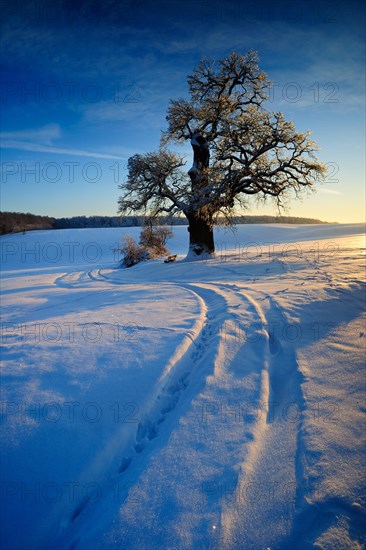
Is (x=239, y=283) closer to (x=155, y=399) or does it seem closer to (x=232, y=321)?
(x=232, y=321)

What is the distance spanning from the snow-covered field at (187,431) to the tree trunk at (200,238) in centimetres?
943

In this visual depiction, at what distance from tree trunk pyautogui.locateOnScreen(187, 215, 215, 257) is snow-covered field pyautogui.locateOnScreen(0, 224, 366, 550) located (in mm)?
9430

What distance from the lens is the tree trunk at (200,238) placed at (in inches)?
575

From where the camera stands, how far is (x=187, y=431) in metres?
2.79

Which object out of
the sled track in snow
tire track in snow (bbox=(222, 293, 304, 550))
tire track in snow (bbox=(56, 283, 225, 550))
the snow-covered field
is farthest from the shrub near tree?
tire track in snow (bbox=(222, 293, 304, 550))

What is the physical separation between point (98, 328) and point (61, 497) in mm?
3002

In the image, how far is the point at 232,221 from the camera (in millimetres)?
14125

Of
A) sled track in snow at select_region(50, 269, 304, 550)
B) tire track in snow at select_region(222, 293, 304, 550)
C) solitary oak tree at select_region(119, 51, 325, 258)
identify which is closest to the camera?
tire track in snow at select_region(222, 293, 304, 550)

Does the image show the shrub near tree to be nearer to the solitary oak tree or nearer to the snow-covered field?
the solitary oak tree

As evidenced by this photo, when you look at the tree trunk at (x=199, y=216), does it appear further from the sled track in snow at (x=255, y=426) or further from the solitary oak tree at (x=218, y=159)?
the sled track in snow at (x=255, y=426)

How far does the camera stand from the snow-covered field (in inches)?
78.7

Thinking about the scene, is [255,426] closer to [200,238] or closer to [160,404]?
[160,404]

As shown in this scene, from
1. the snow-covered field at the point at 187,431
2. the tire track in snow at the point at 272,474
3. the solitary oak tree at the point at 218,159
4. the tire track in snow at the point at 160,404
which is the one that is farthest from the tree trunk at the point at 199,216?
the tire track in snow at the point at 272,474

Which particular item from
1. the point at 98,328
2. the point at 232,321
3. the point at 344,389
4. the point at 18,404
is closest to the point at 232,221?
the point at 232,321
